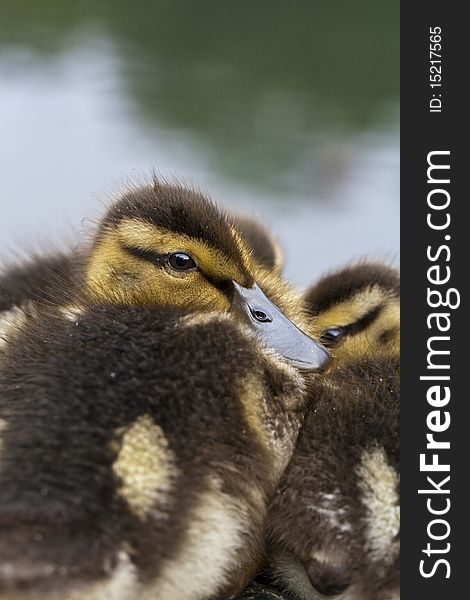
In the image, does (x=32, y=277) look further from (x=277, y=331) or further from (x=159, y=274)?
(x=277, y=331)

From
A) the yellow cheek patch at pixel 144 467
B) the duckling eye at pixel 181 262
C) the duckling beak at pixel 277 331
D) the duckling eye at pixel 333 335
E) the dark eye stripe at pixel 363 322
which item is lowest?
the yellow cheek patch at pixel 144 467

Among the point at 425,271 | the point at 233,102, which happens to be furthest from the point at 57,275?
the point at 233,102

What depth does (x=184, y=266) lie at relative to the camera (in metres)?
1.39

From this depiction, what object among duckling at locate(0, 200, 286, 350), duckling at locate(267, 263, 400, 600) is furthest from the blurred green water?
duckling at locate(267, 263, 400, 600)

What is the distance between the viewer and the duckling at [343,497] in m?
1.12

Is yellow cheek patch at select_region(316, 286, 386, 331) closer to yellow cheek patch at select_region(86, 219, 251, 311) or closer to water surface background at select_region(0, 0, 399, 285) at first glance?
yellow cheek patch at select_region(86, 219, 251, 311)

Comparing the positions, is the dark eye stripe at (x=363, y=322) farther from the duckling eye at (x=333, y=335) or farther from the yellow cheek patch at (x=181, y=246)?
the yellow cheek patch at (x=181, y=246)

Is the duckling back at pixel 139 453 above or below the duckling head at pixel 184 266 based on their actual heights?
below

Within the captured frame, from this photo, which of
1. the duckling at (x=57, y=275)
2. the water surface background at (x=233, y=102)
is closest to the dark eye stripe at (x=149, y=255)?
the duckling at (x=57, y=275)

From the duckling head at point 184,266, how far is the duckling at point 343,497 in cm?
11

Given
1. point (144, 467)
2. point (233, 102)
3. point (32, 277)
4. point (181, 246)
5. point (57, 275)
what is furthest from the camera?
point (233, 102)

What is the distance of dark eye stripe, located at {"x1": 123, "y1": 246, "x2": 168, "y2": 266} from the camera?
54.6 inches

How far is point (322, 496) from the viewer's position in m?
1.14

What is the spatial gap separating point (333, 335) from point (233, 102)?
11.4ft
